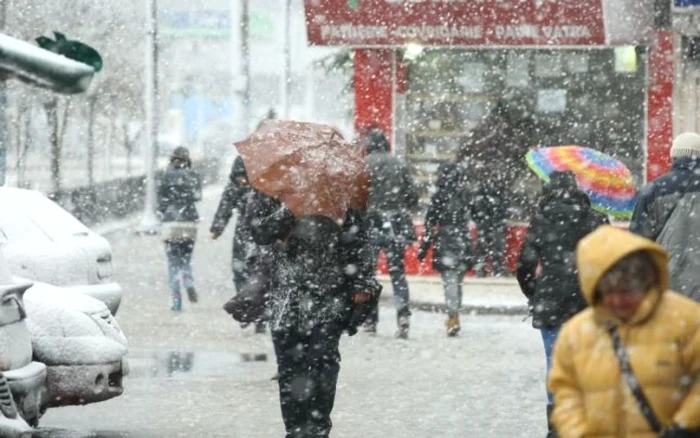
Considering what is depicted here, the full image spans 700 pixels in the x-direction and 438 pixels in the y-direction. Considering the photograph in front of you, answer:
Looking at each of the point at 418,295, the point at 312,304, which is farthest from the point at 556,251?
the point at 418,295

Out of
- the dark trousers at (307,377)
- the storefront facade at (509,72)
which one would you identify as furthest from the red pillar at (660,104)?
the dark trousers at (307,377)

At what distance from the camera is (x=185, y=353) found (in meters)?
14.4

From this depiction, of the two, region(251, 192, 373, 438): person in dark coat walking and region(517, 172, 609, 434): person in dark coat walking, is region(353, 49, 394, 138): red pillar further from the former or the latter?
region(251, 192, 373, 438): person in dark coat walking

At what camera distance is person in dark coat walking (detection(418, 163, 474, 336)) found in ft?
53.0

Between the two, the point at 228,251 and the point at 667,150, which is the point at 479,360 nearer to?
the point at 667,150

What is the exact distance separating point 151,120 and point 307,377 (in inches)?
1088

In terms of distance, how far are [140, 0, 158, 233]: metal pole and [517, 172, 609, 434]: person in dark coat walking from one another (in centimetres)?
2470

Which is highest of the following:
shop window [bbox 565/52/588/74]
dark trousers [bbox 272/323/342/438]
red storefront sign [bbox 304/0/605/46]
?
red storefront sign [bbox 304/0/605/46]

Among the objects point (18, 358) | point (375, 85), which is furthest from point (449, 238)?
point (18, 358)

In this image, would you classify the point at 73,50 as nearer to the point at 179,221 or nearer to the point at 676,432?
the point at 179,221

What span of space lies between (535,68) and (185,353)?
8826 millimetres

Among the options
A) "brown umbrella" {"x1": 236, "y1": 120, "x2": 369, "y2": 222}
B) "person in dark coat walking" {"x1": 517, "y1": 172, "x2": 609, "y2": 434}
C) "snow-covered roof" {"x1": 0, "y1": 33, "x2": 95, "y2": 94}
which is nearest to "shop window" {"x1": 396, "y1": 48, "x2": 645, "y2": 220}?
"snow-covered roof" {"x1": 0, "y1": 33, "x2": 95, "y2": 94}

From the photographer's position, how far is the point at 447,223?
53.6 ft

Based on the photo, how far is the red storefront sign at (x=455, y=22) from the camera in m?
21.1
